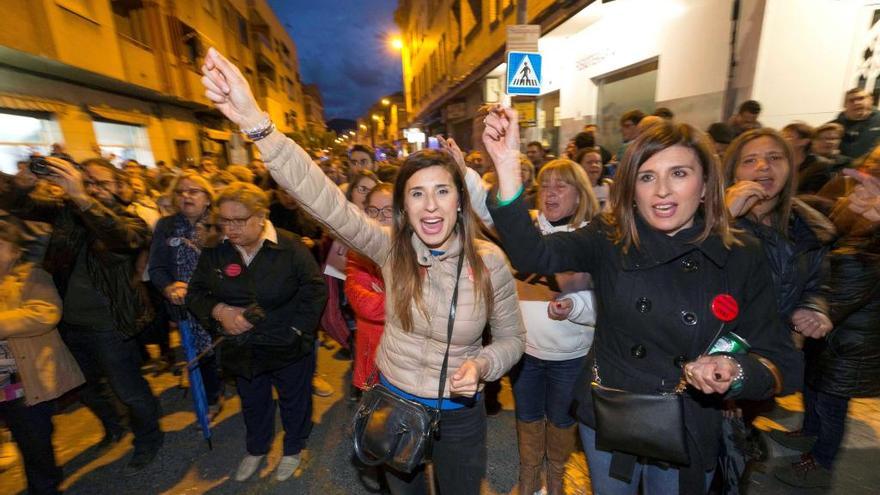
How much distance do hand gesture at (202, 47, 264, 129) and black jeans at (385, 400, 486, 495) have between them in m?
1.62

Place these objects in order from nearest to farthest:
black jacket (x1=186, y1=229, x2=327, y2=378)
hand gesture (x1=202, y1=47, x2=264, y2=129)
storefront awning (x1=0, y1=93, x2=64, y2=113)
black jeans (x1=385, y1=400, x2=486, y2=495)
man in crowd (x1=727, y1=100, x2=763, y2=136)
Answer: hand gesture (x1=202, y1=47, x2=264, y2=129)
black jeans (x1=385, y1=400, x2=486, y2=495)
black jacket (x1=186, y1=229, x2=327, y2=378)
man in crowd (x1=727, y1=100, x2=763, y2=136)
storefront awning (x1=0, y1=93, x2=64, y2=113)

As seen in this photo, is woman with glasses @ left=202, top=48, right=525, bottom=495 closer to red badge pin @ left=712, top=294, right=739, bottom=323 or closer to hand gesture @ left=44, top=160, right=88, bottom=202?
red badge pin @ left=712, top=294, right=739, bottom=323

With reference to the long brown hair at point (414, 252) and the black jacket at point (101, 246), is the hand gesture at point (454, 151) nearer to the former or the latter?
the long brown hair at point (414, 252)

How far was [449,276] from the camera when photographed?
1.91 meters

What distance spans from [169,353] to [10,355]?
8.44ft

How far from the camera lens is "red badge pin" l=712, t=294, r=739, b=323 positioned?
1.49m

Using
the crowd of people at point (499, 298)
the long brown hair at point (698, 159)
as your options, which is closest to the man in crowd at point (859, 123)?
the crowd of people at point (499, 298)

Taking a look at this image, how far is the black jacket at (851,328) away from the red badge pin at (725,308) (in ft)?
5.13

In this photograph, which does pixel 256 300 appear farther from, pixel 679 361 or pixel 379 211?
pixel 679 361

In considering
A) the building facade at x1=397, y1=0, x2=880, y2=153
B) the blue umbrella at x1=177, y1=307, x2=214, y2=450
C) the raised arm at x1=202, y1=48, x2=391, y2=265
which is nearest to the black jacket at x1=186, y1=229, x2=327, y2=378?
the blue umbrella at x1=177, y1=307, x2=214, y2=450

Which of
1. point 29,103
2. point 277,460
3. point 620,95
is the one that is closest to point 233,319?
point 277,460

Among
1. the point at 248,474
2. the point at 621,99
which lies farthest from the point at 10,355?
the point at 621,99

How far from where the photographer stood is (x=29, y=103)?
9.66 m

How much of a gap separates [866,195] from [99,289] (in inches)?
200
